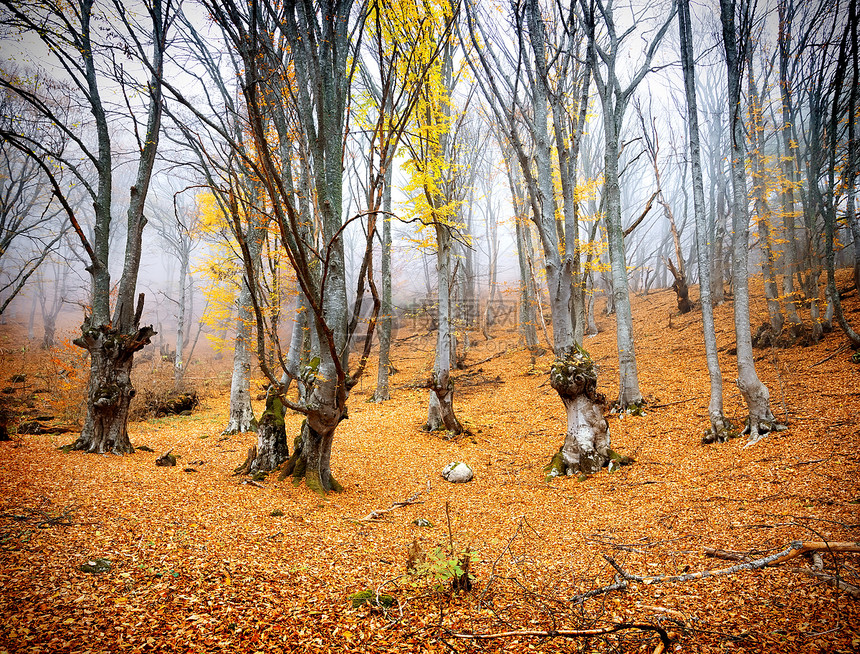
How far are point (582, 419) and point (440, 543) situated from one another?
3.15 meters

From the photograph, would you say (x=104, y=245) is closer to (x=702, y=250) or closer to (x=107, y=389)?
(x=107, y=389)

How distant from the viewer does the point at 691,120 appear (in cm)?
590

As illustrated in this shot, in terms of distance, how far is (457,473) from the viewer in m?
5.71

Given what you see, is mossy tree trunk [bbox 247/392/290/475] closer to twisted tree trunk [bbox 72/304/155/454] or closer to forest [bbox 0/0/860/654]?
forest [bbox 0/0/860/654]

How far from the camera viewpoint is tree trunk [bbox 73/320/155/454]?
222 inches

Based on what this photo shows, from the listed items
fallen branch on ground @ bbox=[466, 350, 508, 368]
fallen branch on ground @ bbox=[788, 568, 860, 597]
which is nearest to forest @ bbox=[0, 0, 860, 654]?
fallen branch on ground @ bbox=[788, 568, 860, 597]

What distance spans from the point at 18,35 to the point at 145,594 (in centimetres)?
874

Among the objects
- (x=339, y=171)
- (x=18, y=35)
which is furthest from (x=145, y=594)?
(x=18, y=35)

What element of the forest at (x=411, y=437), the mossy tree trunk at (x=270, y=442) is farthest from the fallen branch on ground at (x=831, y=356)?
the mossy tree trunk at (x=270, y=442)

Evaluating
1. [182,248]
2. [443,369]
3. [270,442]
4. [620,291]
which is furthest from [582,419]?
[182,248]

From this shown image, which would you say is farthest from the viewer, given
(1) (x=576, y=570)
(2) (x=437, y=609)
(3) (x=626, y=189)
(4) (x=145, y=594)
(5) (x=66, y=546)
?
(3) (x=626, y=189)

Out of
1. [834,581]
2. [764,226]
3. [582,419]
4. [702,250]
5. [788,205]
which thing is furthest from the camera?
[788,205]

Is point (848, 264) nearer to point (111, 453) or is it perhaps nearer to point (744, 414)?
point (744, 414)

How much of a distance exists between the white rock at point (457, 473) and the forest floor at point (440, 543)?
9.3 inches
